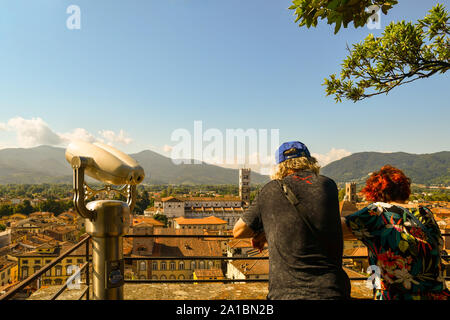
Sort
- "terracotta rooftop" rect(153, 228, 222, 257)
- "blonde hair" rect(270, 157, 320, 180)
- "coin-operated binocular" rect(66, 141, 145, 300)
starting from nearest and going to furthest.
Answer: "blonde hair" rect(270, 157, 320, 180), "coin-operated binocular" rect(66, 141, 145, 300), "terracotta rooftop" rect(153, 228, 222, 257)

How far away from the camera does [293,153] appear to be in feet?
5.03

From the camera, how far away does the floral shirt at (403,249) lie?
1440mm

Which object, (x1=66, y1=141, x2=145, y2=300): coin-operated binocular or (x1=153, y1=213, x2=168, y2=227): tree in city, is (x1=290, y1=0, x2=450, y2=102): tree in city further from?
(x1=153, y1=213, x2=168, y2=227): tree in city

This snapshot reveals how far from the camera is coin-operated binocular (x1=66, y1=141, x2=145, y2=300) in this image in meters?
1.82

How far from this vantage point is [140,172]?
77.6 inches

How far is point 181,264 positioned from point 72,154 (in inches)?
1660

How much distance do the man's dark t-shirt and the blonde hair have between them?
13 centimetres

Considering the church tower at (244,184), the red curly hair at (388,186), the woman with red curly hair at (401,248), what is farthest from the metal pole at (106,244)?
the church tower at (244,184)

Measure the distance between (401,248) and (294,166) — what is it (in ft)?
2.19

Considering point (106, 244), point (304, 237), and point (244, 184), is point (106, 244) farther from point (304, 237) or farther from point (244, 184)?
point (244, 184)

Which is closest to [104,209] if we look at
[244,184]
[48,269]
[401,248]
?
[48,269]

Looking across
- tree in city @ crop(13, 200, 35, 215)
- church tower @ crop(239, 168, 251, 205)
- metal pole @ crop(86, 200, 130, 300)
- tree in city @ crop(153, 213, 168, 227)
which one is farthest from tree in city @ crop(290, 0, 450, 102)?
tree in city @ crop(13, 200, 35, 215)
